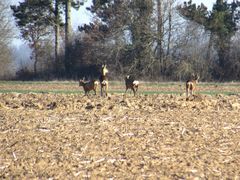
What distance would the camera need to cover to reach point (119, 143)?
10797 mm

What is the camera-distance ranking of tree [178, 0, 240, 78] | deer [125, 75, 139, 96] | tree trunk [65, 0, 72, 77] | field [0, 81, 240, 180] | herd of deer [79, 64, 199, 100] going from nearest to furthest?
field [0, 81, 240, 180] → herd of deer [79, 64, 199, 100] → deer [125, 75, 139, 96] → tree [178, 0, 240, 78] → tree trunk [65, 0, 72, 77]

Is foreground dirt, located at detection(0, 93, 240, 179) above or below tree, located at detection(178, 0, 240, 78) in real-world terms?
below

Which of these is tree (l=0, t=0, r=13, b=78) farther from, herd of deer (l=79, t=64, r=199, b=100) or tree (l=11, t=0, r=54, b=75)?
herd of deer (l=79, t=64, r=199, b=100)

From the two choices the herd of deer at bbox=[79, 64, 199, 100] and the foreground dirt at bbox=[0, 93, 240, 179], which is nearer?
the foreground dirt at bbox=[0, 93, 240, 179]

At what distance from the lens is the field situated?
9.24m

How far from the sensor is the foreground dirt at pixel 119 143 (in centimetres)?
925

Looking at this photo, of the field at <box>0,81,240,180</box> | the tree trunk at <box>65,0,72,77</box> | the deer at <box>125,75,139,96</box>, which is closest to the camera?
the field at <box>0,81,240,180</box>

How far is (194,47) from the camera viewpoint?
1784 inches

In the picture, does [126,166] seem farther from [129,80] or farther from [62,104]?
[129,80]

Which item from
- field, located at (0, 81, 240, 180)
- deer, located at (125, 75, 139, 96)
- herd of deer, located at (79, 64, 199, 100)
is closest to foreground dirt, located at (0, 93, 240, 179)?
field, located at (0, 81, 240, 180)

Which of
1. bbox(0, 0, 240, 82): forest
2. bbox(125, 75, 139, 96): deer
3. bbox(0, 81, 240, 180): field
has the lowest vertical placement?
bbox(0, 81, 240, 180): field

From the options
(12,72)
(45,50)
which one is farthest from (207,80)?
(12,72)

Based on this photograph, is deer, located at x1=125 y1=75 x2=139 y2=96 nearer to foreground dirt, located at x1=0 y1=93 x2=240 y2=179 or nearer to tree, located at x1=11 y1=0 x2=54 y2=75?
foreground dirt, located at x1=0 y1=93 x2=240 y2=179

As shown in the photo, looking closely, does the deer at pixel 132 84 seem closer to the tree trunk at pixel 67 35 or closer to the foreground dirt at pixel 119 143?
the foreground dirt at pixel 119 143
